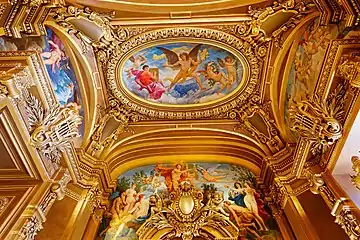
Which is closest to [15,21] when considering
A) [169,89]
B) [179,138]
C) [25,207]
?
[25,207]

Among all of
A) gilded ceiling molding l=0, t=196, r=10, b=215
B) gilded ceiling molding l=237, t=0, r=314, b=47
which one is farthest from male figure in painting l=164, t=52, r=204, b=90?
gilded ceiling molding l=0, t=196, r=10, b=215

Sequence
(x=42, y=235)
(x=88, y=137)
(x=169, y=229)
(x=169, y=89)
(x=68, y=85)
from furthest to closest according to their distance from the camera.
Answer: (x=169, y=89)
(x=88, y=137)
(x=68, y=85)
(x=169, y=229)
(x=42, y=235)

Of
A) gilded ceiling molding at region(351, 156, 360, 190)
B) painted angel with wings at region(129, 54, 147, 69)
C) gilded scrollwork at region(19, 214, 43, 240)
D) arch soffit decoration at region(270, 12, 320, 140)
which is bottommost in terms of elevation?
gilded scrollwork at region(19, 214, 43, 240)

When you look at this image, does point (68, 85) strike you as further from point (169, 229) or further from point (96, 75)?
point (169, 229)

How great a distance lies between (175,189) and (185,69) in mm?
3438

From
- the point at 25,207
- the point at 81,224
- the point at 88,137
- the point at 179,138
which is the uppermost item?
the point at 179,138

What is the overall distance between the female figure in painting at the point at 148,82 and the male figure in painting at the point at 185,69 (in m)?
0.38

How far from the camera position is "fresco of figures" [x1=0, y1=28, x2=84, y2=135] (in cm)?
722

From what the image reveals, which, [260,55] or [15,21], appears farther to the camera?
[260,55]

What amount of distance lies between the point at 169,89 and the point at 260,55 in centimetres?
285

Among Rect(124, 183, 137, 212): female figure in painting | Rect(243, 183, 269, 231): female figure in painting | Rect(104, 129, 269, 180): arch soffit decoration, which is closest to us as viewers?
Rect(243, 183, 269, 231): female figure in painting

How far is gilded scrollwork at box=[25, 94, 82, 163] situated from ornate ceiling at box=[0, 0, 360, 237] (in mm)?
23

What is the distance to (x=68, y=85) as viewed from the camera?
948 centimetres

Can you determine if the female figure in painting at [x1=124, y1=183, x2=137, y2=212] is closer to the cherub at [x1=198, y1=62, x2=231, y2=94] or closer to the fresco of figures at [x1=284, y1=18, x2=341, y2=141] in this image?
the cherub at [x1=198, y1=62, x2=231, y2=94]
